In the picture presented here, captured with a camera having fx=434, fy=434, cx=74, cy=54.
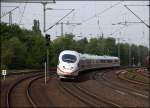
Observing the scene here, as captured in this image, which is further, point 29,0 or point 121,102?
point 29,0

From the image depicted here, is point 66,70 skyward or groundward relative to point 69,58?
groundward

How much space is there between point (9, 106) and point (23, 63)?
2288 inches

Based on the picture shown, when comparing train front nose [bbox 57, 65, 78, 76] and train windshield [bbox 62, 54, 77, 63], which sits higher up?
train windshield [bbox 62, 54, 77, 63]

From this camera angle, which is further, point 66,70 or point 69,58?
point 69,58

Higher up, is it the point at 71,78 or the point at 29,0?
the point at 29,0

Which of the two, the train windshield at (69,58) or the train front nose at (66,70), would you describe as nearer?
the train front nose at (66,70)

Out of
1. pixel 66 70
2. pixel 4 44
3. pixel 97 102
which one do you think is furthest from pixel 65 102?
pixel 4 44

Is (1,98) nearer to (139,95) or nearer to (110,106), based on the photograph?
(110,106)

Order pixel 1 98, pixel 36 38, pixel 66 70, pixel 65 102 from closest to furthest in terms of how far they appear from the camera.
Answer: pixel 65 102 < pixel 1 98 < pixel 66 70 < pixel 36 38

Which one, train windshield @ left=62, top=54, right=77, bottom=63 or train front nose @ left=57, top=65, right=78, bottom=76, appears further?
train windshield @ left=62, top=54, right=77, bottom=63

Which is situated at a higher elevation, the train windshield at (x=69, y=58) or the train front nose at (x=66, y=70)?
the train windshield at (x=69, y=58)

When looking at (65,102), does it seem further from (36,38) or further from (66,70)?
(36,38)

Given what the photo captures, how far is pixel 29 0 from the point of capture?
37938 mm

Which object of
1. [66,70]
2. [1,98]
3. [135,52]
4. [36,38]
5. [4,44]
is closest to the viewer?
[1,98]
